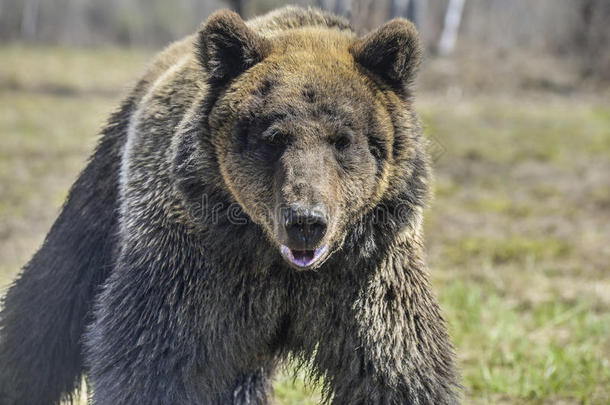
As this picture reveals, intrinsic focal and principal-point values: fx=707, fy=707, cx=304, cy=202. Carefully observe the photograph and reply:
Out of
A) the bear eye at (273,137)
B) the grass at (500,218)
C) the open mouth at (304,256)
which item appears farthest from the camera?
the grass at (500,218)

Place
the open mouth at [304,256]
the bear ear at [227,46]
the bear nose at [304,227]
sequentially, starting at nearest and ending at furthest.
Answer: the bear nose at [304,227] → the open mouth at [304,256] → the bear ear at [227,46]

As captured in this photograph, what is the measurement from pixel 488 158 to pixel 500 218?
2.98 metres

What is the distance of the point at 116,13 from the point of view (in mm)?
29719

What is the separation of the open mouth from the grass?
1.47 metres

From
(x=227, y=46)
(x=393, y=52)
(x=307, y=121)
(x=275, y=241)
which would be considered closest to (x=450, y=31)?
(x=393, y=52)

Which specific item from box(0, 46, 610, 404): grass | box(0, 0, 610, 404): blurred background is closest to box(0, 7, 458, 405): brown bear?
box(0, 0, 610, 404): blurred background

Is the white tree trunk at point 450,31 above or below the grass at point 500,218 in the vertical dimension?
above

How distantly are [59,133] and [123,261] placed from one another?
1101 centimetres

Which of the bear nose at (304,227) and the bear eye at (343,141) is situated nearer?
the bear nose at (304,227)

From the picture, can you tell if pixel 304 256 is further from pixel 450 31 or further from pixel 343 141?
pixel 450 31

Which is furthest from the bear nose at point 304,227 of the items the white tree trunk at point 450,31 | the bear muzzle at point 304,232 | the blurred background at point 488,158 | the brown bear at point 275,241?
the white tree trunk at point 450,31

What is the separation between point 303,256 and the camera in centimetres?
291

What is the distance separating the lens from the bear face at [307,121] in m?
2.94

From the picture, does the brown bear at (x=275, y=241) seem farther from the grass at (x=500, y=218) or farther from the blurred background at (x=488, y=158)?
the grass at (x=500, y=218)
